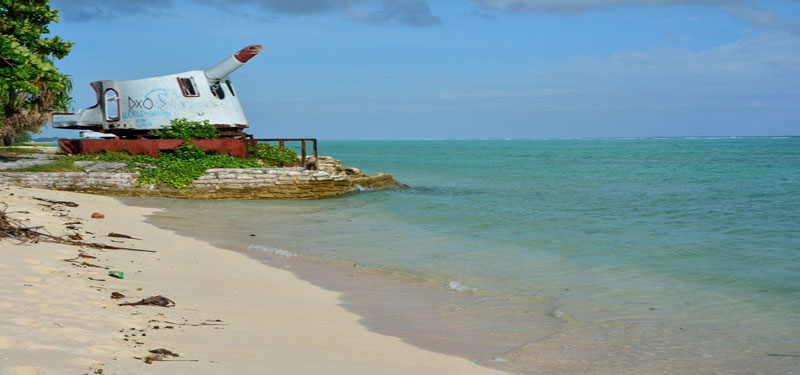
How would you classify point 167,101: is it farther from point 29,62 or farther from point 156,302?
point 156,302

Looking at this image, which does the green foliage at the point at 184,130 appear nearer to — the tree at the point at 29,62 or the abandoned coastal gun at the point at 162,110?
Result: the abandoned coastal gun at the point at 162,110

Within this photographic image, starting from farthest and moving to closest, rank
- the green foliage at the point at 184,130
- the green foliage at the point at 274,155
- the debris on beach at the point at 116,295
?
the green foliage at the point at 274,155, the green foliage at the point at 184,130, the debris on beach at the point at 116,295

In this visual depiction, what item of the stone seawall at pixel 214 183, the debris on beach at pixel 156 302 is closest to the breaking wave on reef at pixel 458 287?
the debris on beach at pixel 156 302

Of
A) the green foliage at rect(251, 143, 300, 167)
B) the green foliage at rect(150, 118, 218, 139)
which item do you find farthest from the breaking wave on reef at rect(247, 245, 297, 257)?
the green foliage at rect(251, 143, 300, 167)

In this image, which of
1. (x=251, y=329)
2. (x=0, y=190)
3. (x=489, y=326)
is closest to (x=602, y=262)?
(x=489, y=326)

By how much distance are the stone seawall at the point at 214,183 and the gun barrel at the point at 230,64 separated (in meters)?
4.21

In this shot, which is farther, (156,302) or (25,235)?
(25,235)

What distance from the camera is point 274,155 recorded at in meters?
24.7

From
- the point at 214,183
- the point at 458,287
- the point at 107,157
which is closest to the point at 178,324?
the point at 458,287

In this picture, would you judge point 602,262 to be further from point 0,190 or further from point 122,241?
point 0,190

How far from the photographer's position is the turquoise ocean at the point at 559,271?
19.7 ft

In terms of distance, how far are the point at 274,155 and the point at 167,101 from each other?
434 centimetres

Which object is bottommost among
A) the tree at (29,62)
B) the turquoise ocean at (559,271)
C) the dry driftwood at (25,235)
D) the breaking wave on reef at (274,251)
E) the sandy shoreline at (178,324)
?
the turquoise ocean at (559,271)

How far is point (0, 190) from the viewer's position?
50.4 feet
